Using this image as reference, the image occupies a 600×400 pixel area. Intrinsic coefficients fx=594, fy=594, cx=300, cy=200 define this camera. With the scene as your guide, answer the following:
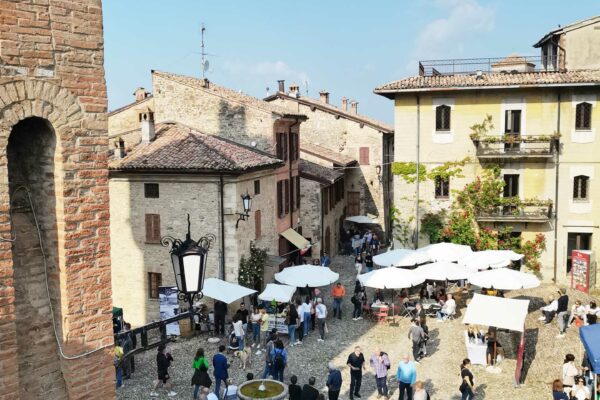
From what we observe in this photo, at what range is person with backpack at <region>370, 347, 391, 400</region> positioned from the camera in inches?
576

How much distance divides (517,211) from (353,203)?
Result: 1633cm

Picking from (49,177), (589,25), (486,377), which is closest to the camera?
(49,177)

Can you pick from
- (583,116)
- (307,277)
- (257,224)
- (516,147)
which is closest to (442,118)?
(516,147)

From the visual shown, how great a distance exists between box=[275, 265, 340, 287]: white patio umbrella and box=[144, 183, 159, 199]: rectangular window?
5558mm

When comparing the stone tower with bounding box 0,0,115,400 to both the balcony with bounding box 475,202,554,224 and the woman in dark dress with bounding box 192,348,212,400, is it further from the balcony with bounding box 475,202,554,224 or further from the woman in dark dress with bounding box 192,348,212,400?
the balcony with bounding box 475,202,554,224

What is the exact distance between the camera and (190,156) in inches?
885

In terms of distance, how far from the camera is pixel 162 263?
22.5 metres

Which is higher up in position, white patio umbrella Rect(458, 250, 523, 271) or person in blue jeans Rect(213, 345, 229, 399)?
white patio umbrella Rect(458, 250, 523, 271)

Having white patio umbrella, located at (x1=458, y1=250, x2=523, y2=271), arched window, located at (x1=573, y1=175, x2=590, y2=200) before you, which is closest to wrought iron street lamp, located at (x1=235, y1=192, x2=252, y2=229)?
white patio umbrella, located at (x1=458, y1=250, x2=523, y2=271)

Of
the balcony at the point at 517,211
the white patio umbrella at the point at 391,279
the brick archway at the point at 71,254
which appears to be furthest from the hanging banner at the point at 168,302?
the balcony at the point at 517,211

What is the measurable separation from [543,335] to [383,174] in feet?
74.5

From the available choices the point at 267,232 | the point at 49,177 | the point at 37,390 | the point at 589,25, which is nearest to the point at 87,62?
the point at 49,177

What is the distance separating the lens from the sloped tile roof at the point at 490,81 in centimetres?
2573

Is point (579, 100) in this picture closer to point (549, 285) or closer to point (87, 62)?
point (549, 285)
